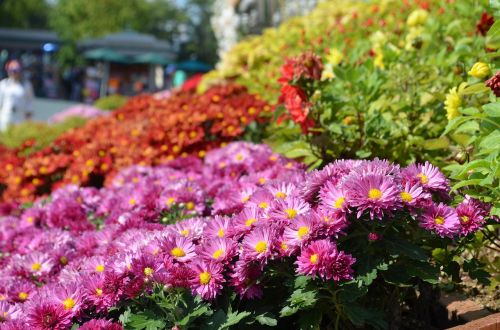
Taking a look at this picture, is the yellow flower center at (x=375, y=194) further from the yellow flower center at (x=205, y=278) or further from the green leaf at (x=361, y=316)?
the yellow flower center at (x=205, y=278)

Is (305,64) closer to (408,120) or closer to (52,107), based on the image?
(408,120)

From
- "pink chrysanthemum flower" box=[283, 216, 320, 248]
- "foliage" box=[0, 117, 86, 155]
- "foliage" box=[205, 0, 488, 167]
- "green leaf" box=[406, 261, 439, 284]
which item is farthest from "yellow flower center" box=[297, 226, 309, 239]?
"foliage" box=[0, 117, 86, 155]

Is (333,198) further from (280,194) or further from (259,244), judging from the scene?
(280,194)

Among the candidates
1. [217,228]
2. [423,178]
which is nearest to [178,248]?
[217,228]

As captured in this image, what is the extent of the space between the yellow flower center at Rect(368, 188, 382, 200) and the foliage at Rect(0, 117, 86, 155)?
4.78 metres

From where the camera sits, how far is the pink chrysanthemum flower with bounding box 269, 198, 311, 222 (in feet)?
5.91

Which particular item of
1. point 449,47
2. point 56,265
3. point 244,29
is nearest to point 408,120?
point 449,47

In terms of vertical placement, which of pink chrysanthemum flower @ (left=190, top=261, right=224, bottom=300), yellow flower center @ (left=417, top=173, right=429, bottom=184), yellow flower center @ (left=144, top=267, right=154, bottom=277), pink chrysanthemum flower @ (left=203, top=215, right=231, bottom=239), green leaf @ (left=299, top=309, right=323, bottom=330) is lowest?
green leaf @ (left=299, top=309, right=323, bottom=330)

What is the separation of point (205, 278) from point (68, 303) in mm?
427

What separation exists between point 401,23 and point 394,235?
3430 mm

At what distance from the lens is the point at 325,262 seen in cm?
156

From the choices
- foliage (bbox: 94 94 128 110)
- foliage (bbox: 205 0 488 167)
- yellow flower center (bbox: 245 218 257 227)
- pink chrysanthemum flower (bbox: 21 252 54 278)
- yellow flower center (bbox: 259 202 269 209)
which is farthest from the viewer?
foliage (bbox: 94 94 128 110)

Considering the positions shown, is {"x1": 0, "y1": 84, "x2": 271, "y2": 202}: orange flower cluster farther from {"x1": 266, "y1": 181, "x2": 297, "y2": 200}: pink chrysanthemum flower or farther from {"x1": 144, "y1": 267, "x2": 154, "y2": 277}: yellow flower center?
{"x1": 144, "y1": 267, "x2": 154, "y2": 277}: yellow flower center

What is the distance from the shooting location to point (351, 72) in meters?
2.81
